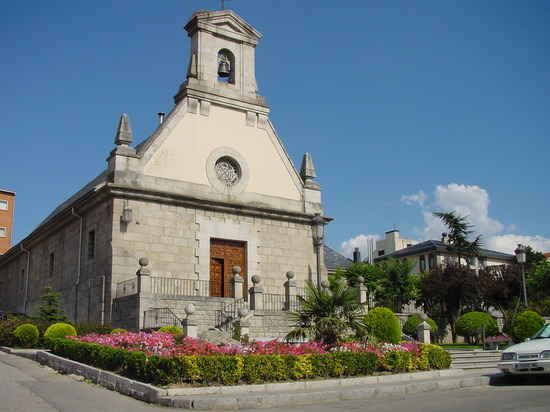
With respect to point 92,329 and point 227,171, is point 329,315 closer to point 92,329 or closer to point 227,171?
point 92,329

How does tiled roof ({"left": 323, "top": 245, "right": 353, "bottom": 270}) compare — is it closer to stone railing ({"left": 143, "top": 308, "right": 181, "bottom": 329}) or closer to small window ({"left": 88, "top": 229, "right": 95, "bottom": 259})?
small window ({"left": 88, "top": 229, "right": 95, "bottom": 259})

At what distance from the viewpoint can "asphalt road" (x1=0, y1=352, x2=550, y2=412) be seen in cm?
986

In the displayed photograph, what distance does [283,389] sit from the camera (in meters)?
11.6

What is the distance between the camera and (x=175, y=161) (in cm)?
2381

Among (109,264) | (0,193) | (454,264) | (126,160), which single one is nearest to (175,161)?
(126,160)

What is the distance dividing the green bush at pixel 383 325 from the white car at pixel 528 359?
3.89 m

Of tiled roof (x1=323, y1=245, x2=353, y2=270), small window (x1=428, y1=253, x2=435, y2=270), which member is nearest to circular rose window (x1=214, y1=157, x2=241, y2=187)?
tiled roof (x1=323, y1=245, x2=353, y2=270)

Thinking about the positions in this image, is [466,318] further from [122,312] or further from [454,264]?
[122,312]

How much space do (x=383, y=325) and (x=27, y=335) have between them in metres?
11.2

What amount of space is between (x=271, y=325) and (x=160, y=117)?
1479cm

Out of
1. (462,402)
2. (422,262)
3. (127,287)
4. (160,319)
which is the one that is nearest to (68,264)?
(127,287)

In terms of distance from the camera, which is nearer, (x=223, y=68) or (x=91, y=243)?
(x=91, y=243)

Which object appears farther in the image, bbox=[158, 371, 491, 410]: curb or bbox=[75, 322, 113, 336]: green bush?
bbox=[75, 322, 113, 336]: green bush

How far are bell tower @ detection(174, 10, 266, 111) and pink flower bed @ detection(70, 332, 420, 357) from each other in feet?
43.0
